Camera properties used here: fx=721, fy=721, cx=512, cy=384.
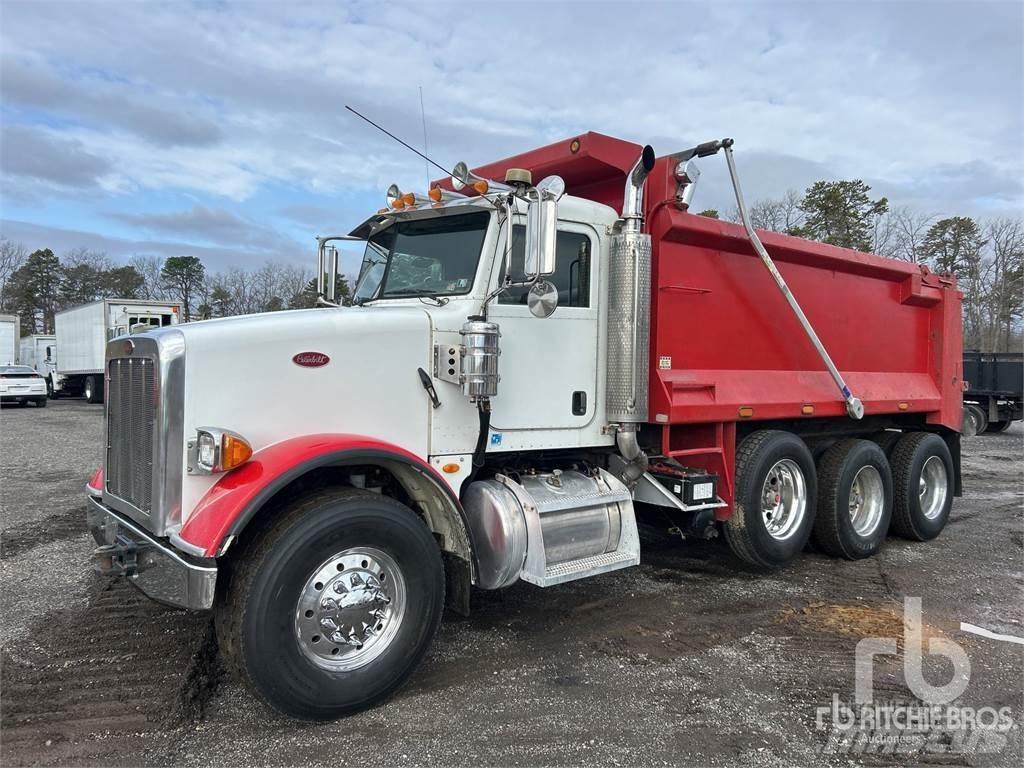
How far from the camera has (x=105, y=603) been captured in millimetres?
4973

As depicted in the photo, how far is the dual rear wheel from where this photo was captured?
5.74 meters

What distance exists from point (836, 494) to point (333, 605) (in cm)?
480

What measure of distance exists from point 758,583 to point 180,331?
469 centimetres

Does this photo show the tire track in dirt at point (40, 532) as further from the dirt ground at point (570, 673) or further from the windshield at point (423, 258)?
the windshield at point (423, 258)

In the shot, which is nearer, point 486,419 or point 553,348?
point 486,419

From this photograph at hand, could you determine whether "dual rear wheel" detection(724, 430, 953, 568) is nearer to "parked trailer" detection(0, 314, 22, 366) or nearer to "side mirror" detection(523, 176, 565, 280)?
"side mirror" detection(523, 176, 565, 280)

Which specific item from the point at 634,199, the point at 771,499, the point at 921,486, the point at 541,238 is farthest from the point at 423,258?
the point at 921,486

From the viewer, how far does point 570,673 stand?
4070mm

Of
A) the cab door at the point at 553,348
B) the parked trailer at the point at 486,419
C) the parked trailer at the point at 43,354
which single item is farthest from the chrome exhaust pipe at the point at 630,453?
the parked trailer at the point at 43,354

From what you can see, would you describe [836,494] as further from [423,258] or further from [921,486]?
[423,258]

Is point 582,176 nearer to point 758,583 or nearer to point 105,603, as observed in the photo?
point 758,583

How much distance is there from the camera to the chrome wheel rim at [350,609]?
3438mm

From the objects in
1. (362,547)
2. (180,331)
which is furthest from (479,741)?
(180,331)

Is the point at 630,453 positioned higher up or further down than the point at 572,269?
further down
